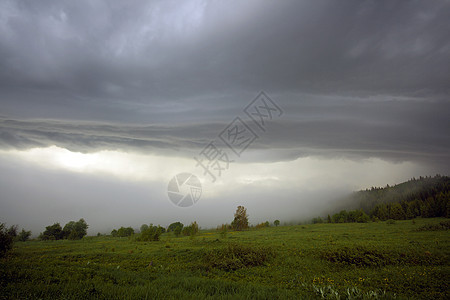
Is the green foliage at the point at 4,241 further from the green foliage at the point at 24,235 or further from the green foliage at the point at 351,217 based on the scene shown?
the green foliage at the point at 351,217

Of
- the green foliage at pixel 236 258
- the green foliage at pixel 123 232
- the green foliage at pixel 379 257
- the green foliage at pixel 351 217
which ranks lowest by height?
the green foliage at pixel 351 217

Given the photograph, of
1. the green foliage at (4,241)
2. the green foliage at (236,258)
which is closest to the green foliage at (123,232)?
the green foliage at (4,241)

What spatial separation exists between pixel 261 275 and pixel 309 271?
3261mm

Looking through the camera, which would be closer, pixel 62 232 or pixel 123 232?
pixel 62 232

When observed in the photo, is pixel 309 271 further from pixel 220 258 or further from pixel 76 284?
pixel 76 284

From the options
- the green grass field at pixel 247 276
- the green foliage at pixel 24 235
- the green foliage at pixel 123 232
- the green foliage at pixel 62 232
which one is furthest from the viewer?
the green foliage at pixel 123 232

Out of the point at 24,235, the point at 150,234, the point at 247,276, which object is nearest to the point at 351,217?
the point at 150,234

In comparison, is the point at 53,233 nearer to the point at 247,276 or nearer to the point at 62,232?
the point at 62,232

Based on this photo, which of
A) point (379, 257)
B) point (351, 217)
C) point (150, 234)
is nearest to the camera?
point (379, 257)

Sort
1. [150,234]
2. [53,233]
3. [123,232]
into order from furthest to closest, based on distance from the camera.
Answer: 1. [123,232]
2. [53,233]
3. [150,234]

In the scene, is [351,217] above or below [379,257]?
below

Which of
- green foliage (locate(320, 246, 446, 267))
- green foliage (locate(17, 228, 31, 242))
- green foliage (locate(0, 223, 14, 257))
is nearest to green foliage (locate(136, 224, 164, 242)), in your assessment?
green foliage (locate(0, 223, 14, 257))

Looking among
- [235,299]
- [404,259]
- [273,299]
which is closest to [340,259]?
[404,259]

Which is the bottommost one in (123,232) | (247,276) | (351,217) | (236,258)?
(351,217)
